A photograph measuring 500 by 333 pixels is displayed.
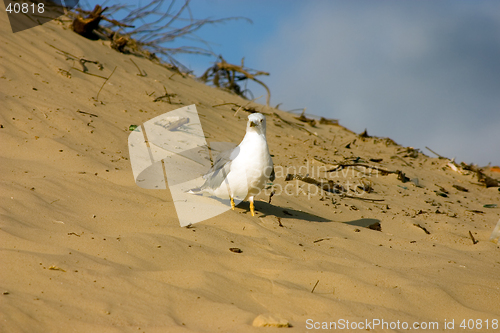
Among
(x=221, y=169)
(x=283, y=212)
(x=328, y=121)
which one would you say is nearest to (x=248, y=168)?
(x=221, y=169)

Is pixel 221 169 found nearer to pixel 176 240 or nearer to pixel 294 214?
pixel 294 214

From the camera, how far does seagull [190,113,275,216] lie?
4277mm

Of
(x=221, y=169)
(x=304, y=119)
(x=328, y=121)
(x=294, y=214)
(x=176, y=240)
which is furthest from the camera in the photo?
(x=328, y=121)

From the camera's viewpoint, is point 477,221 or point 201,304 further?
point 477,221

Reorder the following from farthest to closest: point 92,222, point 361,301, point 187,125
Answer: point 187,125, point 92,222, point 361,301

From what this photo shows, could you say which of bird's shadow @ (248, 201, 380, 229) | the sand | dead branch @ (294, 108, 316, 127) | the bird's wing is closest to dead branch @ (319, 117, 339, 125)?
dead branch @ (294, 108, 316, 127)

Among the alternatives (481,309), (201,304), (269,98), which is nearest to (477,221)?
(481,309)

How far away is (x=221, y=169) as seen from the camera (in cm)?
450

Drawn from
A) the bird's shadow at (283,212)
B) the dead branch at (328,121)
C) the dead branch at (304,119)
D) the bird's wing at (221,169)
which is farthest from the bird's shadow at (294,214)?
the dead branch at (328,121)

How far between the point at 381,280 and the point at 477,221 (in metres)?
3.33

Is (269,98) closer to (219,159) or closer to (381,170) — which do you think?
(381,170)

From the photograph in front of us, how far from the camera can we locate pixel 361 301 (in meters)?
2.88

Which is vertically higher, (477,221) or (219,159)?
(219,159)

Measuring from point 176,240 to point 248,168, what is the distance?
118 cm
